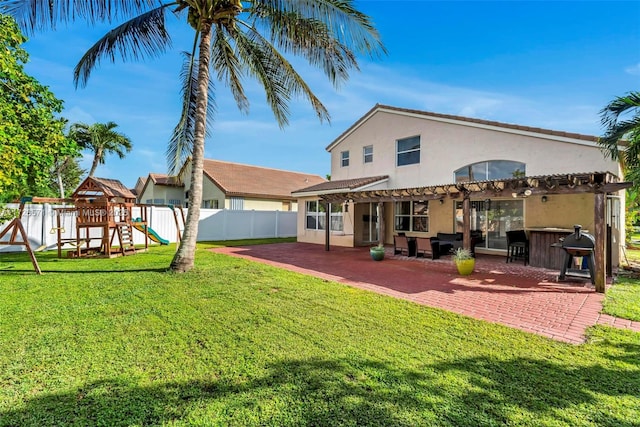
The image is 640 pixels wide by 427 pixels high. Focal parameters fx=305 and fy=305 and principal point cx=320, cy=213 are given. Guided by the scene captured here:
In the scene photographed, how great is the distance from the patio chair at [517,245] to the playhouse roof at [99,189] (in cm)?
1580

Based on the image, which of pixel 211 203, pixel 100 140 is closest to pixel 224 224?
pixel 211 203

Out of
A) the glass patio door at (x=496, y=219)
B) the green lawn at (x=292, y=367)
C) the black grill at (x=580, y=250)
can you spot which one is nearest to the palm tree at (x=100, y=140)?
the green lawn at (x=292, y=367)

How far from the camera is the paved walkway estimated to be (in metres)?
5.45

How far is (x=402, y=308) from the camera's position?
607 cm

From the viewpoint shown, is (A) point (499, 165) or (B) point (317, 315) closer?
(B) point (317, 315)

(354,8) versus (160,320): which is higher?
(354,8)

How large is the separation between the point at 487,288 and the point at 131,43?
1258 centimetres

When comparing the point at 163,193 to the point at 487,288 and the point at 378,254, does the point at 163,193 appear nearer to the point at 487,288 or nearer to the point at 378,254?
the point at 378,254

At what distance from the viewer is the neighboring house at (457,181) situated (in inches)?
396

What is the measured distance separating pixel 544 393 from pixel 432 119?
45.2 feet

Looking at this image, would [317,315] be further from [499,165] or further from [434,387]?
[499,165]

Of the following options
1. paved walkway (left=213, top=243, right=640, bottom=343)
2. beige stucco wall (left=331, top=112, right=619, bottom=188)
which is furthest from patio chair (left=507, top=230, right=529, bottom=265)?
beige stucco wall (left=331, top=112, right=619, bottom=188)

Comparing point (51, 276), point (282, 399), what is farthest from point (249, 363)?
point (51, 276)

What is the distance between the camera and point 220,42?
33.7ft
